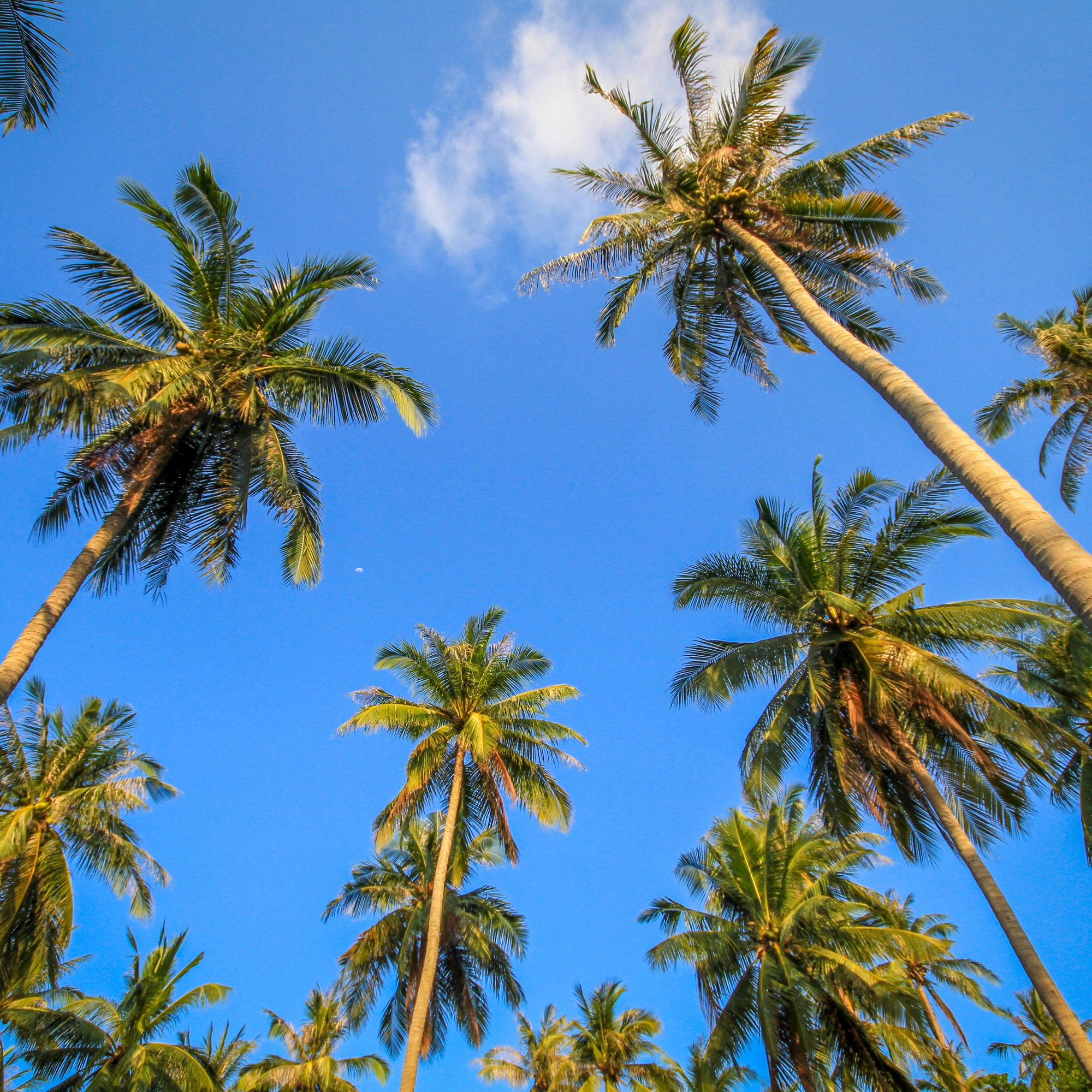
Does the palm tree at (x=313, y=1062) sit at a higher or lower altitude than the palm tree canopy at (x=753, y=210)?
lower

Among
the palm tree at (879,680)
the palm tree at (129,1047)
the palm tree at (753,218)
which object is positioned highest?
the palm tree at (753,218)

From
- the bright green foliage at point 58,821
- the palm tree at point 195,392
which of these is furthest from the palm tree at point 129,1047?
the palm tree at point 195,392

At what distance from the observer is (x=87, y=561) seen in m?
→ 9.62

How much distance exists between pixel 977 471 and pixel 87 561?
10677mm

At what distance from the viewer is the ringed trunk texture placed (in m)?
8.10

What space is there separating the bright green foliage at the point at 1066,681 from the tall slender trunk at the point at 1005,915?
2674 millimetres

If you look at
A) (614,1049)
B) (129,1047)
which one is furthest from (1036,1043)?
(129,1047)

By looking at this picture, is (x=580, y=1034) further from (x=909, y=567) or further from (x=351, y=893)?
(x=909, y=567)

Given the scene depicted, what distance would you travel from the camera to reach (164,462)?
11.6 meters

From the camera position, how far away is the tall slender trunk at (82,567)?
318 inches

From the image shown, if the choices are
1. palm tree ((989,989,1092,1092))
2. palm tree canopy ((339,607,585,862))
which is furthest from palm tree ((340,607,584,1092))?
palm tree ((989,989,1092,1092))

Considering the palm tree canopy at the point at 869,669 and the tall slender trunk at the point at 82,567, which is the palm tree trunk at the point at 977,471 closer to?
the palm tree canopy at the point at 869,669

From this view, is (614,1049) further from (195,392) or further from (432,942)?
(195,392)

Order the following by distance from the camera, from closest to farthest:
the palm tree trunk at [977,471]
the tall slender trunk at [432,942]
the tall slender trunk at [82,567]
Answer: the palm tree trunk at [977,471] → the tall slender trunk at [82,567] → the tall slender trunk at [432,942]
